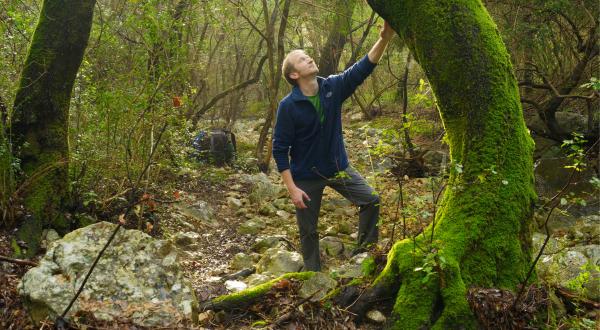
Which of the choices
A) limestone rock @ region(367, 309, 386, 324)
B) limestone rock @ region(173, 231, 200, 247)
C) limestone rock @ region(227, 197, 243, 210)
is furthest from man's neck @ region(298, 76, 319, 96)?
limestone rock @ region(227, 197, 243, 210)

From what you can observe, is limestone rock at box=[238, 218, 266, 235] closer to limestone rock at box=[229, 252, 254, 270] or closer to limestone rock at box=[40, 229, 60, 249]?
limestone rock at box=[229, 252, 254, 270]

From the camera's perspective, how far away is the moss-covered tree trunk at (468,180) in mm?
2922

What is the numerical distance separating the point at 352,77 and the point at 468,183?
1679 mm

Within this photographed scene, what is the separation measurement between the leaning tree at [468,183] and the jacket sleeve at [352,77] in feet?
3.26

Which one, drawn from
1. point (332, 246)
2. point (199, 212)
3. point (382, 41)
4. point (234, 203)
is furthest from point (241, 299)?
point (234, 203)

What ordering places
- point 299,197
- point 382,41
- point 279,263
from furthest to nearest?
point 279,263, point 299,197, point 382,41

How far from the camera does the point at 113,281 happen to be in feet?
10.1

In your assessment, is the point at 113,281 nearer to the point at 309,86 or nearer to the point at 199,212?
the point at 309,86

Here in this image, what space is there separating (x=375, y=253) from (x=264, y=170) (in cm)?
859

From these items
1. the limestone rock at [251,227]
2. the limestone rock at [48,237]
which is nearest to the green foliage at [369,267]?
the limestone rock at [48,237]

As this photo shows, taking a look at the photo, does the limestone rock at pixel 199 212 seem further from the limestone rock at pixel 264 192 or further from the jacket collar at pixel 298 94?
the jacket collar at pixel 298 94

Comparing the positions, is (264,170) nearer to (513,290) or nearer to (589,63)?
(589,63)

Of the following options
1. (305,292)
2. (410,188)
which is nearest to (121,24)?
(410,188)

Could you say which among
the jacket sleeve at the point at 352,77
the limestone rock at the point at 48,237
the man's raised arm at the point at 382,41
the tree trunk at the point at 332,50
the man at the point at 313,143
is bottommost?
the limestone rock at the point at 48,237
